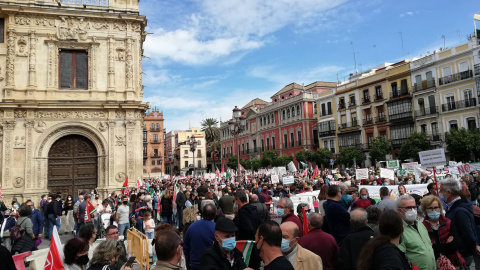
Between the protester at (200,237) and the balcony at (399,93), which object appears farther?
the balcony at (399,93)

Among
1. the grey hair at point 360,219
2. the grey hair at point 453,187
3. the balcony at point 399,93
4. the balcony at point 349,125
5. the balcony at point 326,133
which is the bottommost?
the grey hair at point 360,219

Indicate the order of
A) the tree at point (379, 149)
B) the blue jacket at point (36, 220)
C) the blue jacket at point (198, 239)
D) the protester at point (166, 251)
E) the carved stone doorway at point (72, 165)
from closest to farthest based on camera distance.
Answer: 1. the protester at point (166, 251)
2. the blue jacket at point (198, 239)
3. the blue jacket at point (36, 220)
4. the carved stone doorway at point (72, 165)
5. the tree at point (379, 149)

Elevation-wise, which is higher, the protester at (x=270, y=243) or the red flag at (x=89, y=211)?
the protester at (x=270, y=243)

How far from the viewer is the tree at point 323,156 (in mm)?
43531

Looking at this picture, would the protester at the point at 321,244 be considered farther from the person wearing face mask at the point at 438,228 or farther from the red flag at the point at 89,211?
the red flag at the point at 89,211

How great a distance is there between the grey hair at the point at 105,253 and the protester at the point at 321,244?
2239mm

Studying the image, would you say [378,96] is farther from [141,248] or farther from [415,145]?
[141,248]

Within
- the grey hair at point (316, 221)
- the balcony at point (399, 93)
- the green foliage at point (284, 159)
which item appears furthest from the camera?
the green foliage at point (284, 159)

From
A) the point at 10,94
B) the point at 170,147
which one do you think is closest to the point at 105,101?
the point at 10,94

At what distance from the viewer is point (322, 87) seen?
54531 mm

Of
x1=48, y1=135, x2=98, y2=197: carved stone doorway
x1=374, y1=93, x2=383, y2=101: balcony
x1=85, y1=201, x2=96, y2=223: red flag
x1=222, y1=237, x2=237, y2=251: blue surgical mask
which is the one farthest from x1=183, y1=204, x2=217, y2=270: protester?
x1=374, y1=93, x2=383, y2=101: balcony

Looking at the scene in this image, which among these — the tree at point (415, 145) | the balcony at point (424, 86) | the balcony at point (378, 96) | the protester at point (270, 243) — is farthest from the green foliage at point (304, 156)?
the protester at point (270, 243)

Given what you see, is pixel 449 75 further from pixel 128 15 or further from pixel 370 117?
pixel 128 15

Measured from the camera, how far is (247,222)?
6000mm
